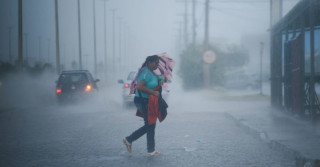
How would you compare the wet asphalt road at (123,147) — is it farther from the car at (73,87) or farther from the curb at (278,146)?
the car at (73,87)

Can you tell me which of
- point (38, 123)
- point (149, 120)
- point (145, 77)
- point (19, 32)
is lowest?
point (38, 123)

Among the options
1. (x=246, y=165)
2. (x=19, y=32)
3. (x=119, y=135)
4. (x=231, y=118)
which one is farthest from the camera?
(x=19, y=32)

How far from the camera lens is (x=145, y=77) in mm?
6637

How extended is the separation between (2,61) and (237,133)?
38.9 metres

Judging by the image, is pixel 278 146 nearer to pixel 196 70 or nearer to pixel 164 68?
pixel 164 68

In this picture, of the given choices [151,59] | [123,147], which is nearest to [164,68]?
[151,59]

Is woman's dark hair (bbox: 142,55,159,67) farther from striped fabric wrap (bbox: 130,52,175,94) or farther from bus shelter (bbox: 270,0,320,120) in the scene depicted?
bus shelter (bbox: 270,0,320,120)

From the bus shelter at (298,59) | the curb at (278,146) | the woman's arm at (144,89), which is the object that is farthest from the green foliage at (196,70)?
the woman's arm at (144,89)

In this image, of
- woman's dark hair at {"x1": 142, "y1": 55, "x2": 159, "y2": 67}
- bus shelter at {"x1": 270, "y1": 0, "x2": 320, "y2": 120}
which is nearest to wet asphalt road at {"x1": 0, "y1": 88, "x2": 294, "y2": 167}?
woman's dark hair at {"x1": 142, "y1": 55, "x2": 159, "y2": 67}

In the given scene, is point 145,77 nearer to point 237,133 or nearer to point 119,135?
point 119,135

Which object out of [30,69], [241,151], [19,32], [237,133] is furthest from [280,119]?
[30,69]

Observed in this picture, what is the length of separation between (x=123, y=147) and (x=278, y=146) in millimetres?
→ 3003

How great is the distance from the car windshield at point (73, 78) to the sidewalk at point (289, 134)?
8.54 meters

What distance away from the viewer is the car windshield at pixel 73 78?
→ 19.2 meters
